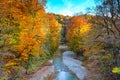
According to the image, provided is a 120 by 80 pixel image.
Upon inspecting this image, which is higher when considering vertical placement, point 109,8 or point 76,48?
point 109,8

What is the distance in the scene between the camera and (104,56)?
72.7ft

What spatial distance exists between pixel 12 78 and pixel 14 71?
1.69m

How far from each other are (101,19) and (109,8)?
1.51 metres

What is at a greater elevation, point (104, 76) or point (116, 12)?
point (116, 12)

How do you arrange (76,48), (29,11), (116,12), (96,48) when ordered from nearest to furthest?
(116,12), (96,48), (29,11), (76,48)

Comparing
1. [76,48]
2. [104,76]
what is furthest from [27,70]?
[76,48]

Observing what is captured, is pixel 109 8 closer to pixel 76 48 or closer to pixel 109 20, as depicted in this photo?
pixel 109 20

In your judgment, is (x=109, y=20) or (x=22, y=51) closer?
(x=109, y=20)

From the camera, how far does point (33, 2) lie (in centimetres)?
3369

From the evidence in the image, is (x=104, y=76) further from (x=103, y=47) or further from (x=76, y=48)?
(x=76, y=48)

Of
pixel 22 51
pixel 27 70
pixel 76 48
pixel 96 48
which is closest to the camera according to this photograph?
pixel 96 48

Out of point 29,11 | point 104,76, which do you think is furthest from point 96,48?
point 29,11

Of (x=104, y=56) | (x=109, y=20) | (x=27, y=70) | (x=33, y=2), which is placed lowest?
(x=27, y=70)

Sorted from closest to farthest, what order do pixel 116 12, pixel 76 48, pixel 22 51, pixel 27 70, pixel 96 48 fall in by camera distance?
pixel 116 12 < pixel 96 48 < pixel 22 51 < pixel 27 70 < pixel 76 48
